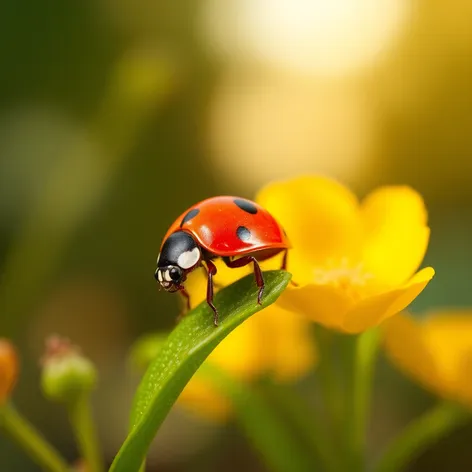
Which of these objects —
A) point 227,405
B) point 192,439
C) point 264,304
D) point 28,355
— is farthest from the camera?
point 28,355

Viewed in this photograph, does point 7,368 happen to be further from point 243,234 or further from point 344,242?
point 344,242

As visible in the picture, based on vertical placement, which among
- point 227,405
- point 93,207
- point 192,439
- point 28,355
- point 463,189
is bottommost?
point 463,189

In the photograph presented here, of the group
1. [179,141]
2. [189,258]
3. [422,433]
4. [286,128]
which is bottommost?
[286,128]

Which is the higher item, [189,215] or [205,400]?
[189,215]

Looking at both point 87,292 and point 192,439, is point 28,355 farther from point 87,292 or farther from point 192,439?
point 192,439

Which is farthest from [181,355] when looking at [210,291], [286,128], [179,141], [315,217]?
[286,128]

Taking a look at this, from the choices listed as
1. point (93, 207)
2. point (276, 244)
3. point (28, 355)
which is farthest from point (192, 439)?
point (276, 244)
